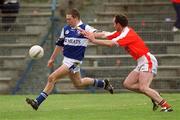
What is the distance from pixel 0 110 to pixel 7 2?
10623 mm

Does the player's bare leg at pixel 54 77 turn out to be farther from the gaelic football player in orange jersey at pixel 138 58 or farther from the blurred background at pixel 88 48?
the blurred background at pixel 88 48

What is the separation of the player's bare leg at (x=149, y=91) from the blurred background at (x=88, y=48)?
24.8 feet

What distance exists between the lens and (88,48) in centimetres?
2366

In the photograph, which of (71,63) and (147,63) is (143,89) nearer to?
(147,63)

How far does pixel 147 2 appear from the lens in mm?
26562

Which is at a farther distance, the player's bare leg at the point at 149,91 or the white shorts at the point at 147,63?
the white shorts at the point at 147,63

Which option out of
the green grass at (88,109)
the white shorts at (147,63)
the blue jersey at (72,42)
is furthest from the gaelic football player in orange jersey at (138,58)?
the blue jersey at (72,42)

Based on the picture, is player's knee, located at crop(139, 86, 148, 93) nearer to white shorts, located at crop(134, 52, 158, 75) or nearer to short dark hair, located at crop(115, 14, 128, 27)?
white shorts, located at crop(134, 52, 158, 75)

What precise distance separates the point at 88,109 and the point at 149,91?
1.60m

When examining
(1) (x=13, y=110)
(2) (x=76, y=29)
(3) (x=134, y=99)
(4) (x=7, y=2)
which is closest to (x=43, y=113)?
(1) (x=13, y=110)

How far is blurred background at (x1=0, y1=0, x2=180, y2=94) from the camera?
22641mm

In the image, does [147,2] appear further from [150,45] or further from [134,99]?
[134,99]

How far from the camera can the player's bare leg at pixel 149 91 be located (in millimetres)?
14664

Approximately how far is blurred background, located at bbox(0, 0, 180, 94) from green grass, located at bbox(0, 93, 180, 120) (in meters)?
2.32
